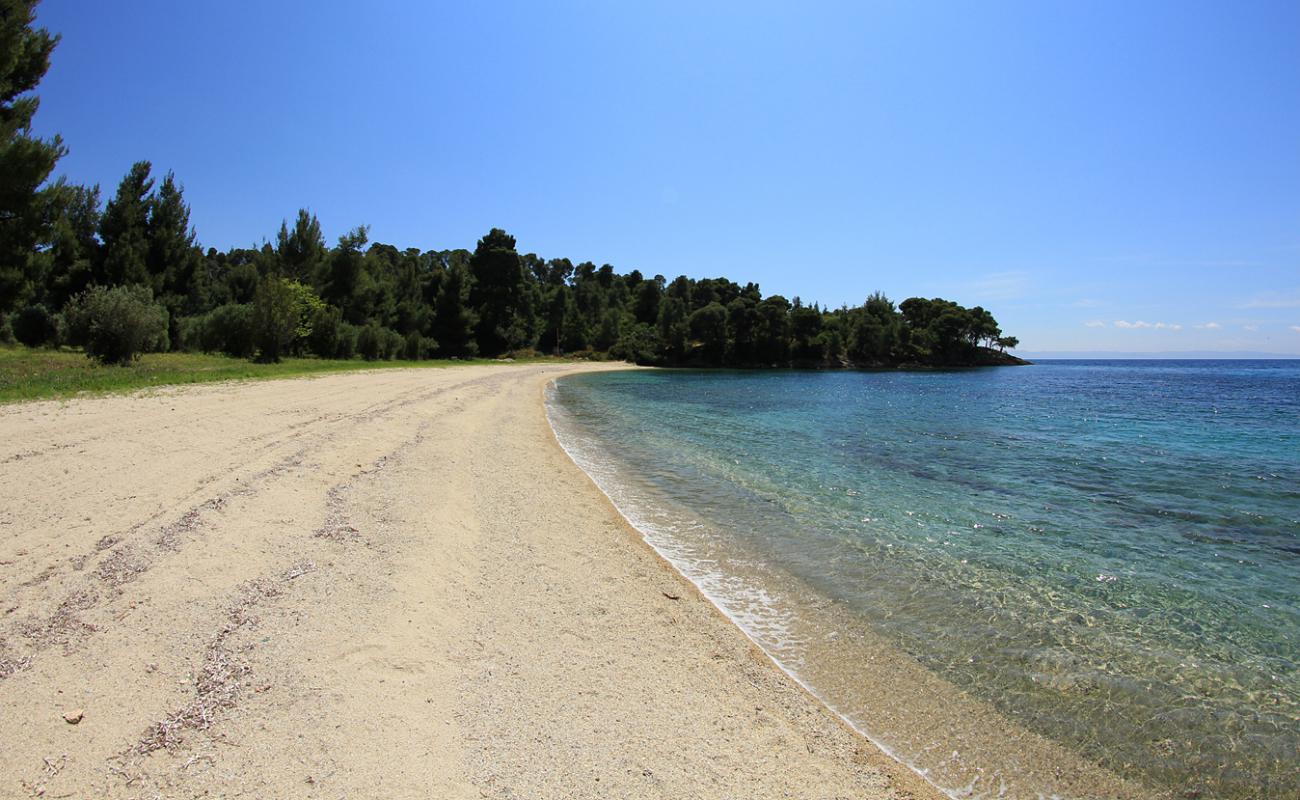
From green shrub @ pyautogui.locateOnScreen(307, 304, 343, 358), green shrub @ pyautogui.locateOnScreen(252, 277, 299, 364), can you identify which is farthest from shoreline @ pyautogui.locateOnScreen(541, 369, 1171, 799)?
green shrub @ pyautogui.locateOnScreen(307, 304, 343, 358)

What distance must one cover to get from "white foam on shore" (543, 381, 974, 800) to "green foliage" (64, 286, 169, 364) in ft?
66.9

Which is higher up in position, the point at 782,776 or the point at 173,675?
the point at 173,675

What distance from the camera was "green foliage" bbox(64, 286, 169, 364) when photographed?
808 inches

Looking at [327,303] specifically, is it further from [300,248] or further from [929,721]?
[929,721]

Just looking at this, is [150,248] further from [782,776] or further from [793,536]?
[782,776]

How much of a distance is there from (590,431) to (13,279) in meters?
23.0

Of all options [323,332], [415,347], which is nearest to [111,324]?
[323,332]

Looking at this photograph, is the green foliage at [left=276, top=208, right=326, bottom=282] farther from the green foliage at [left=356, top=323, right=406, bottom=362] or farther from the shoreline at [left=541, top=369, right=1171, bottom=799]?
the shoreline at [left=541, top=369, right=1171, bottom=799]

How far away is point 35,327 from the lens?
29.4m

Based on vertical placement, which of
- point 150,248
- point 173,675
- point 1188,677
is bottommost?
point 1188,677

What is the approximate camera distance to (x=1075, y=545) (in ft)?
27.0

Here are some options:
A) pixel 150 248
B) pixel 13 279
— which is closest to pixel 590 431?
pixel 13 279

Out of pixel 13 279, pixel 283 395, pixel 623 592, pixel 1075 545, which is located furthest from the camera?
pixel 13 279

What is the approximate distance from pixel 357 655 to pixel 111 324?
24175mm
